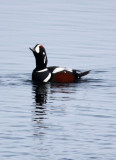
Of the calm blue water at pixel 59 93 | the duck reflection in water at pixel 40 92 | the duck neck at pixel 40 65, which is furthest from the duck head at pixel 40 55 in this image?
the duck reflection in water at pixel 40 92

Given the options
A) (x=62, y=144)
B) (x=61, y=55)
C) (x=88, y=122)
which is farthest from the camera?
(x=61, y=55)

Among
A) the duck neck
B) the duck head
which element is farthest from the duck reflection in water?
the duck head

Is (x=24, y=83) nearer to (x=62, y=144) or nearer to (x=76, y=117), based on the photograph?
(x=76, y=117)

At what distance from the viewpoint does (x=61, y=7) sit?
136 ft

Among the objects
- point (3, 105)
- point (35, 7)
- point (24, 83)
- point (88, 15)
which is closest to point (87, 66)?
point (24, 83)

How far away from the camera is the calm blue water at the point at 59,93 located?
13.4 metres

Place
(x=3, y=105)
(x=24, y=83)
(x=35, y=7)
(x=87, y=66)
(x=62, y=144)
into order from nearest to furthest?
(x=62, y=144)
(x=3, y=105)
(x=24, y=83)
(x=87, y=66)
(x=35, y=7)

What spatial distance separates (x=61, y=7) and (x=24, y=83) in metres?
21.6

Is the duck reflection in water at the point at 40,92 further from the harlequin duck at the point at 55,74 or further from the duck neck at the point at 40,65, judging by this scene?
the duck neck at the point at 40,65

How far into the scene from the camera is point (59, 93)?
19.0 metres

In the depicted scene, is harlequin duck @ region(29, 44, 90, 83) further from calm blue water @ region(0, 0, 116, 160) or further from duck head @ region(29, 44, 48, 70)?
calm blue water @ region(0, 0, 116, 160)

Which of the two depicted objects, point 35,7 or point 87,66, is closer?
point 87,66

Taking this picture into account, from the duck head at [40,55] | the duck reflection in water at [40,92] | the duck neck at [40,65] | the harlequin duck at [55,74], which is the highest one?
the duck head at [40,55]

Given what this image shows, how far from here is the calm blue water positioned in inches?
529
